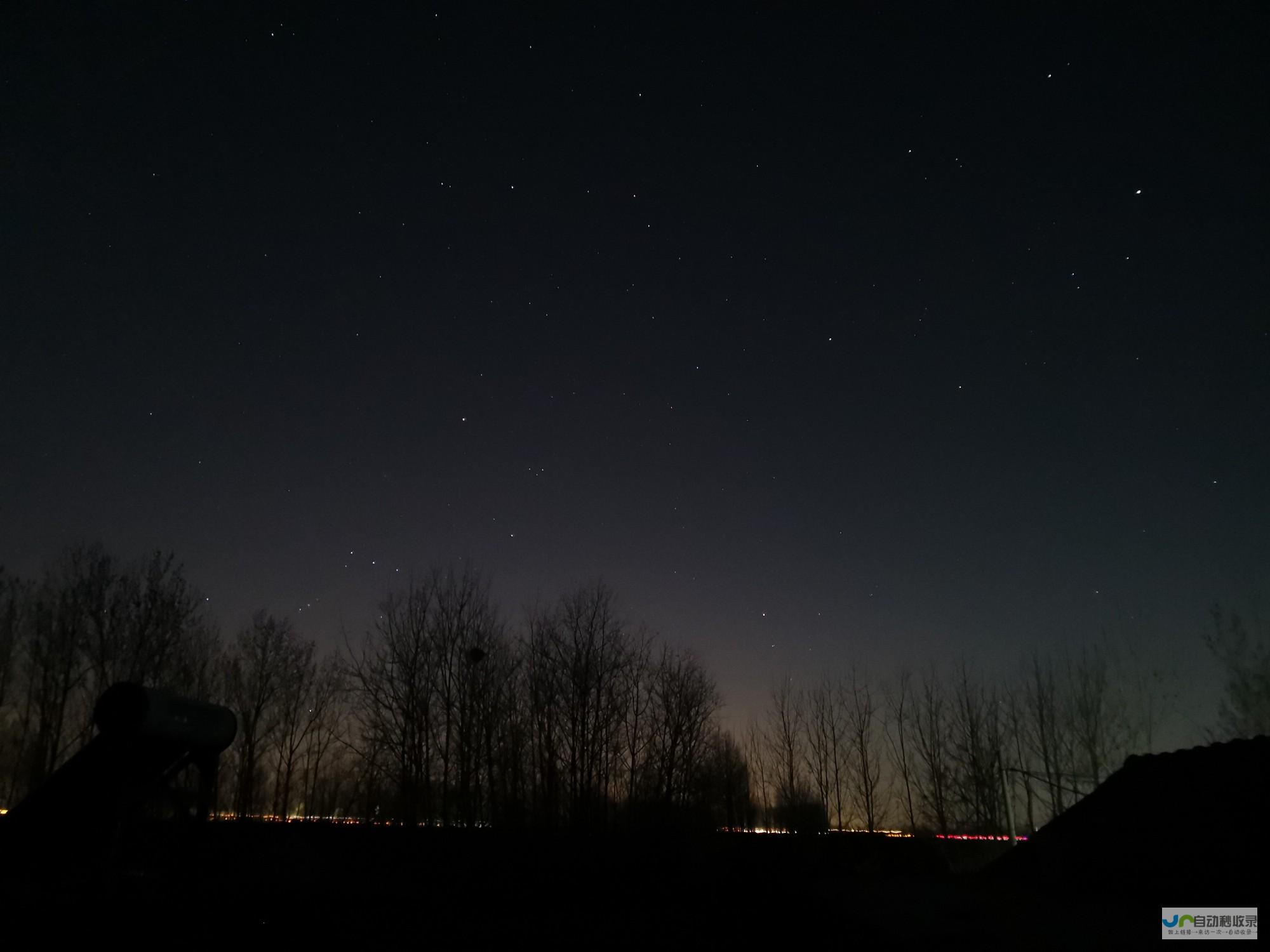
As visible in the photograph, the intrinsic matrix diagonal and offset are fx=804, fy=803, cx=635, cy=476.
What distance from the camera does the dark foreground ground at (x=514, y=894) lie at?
10.8 meters

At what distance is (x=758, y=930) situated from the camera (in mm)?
14023

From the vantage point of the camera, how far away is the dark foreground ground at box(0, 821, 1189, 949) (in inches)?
424

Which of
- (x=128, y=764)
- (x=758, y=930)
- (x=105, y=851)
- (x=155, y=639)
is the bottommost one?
(x=758, y=930)

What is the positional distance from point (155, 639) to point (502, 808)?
1436 cm

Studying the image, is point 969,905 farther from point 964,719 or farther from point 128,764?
point 964,719

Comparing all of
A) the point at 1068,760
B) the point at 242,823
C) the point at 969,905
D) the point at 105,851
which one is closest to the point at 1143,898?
the point at 969,905

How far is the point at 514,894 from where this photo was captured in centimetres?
1515

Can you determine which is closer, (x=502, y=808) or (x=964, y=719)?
(x=502, y=808)

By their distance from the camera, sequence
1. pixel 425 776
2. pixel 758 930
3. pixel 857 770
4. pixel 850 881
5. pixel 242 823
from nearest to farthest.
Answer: pixel 242 823 → pixel 758 930 → pixel 850 881 → pixel 425 776 → pixel 857 770

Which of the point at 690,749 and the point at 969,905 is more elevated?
the point at 690,749
